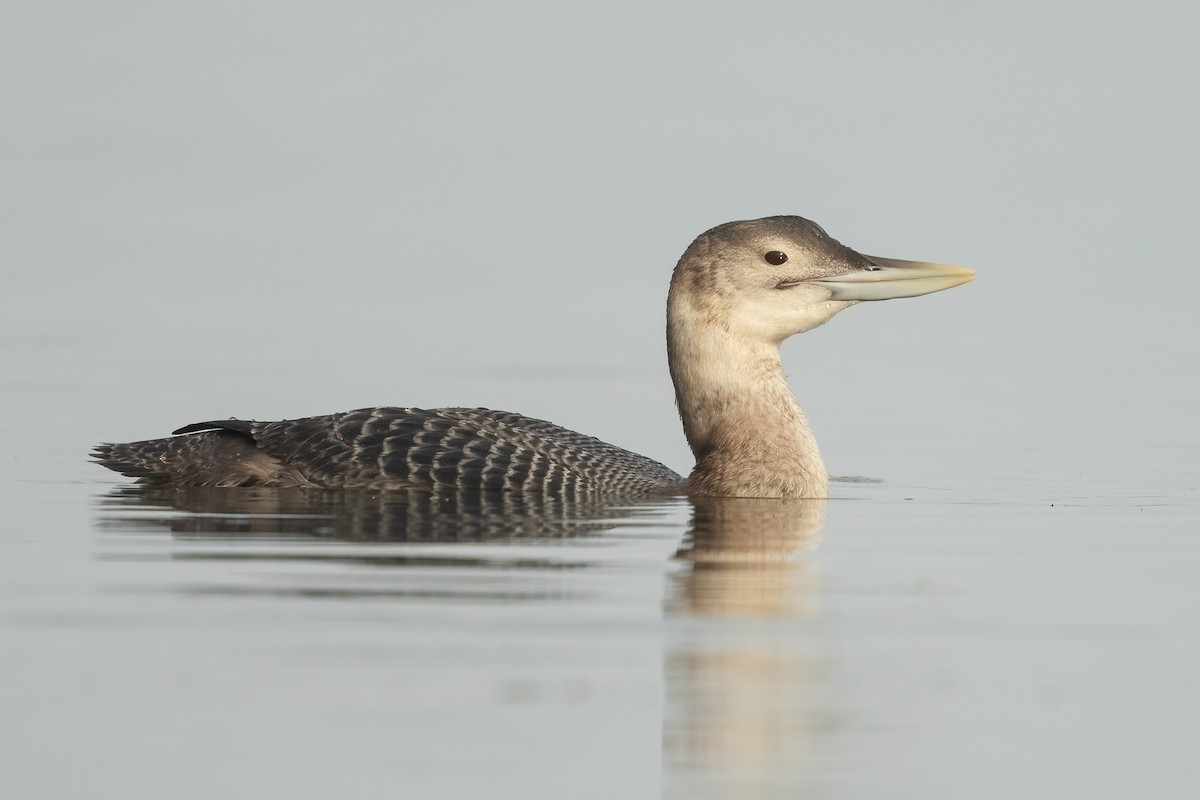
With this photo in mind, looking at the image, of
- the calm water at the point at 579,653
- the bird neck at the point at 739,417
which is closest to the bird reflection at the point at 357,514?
the calm water at the point at 579,653

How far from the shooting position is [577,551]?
24.8 ft

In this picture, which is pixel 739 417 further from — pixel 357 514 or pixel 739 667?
pixel 739 667

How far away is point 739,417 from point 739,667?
13.8 feet

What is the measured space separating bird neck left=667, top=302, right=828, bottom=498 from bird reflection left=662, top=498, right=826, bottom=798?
137 cm

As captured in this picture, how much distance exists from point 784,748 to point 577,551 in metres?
2.80

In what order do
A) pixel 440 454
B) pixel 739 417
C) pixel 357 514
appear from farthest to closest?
pixel 739 417 < pixel 440 454 < pixel 357 514

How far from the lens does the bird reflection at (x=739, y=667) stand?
4684 millimetres

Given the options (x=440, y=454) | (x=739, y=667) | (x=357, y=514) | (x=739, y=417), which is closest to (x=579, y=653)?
(x=739, y=667)

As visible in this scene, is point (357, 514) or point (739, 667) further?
point (357, 514)

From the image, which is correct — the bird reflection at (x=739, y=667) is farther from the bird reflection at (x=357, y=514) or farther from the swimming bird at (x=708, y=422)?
the swimming bird at (x=708, y=422)

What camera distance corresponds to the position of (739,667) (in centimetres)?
553

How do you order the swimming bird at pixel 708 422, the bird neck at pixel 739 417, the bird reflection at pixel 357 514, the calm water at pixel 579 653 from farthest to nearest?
the bird neck at pixel 739 417 → the swimming bird at pixel 708 422 → the bird reflection at pixel 357 514 → the calm water at pixel 579 653

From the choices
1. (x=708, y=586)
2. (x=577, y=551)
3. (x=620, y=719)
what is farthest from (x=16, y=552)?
(x=620, y=719)

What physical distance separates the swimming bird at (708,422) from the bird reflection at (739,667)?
4.68 feet
